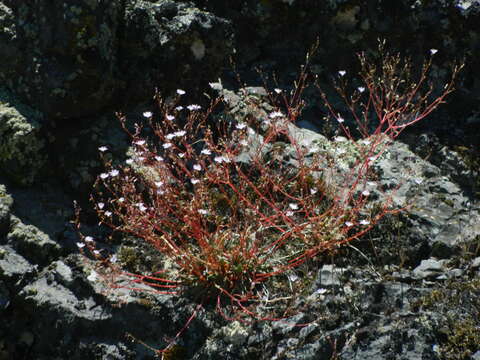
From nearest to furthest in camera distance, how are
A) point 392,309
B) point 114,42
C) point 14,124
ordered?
point 392,309 < point 14,124 < point 114,42

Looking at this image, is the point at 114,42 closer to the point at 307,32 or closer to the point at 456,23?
the point at 307,32

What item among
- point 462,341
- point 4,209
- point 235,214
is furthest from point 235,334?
point 4,209

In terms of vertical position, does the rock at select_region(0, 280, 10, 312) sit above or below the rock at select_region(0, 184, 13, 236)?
below

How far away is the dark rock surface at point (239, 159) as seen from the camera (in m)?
3.48

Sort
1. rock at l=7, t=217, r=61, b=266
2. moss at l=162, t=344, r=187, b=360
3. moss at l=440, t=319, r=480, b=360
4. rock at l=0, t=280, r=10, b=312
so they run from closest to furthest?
moss at l=440, t=319, r=480, b=360
moss at l=162, t=344, r=187, b=360
rock at l=0, t=280, r=10, b=312
rock at l=7, t=217, r=61, b=266

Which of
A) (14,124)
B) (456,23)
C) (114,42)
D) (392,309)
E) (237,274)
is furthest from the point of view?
(456,23)

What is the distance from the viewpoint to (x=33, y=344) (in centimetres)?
359

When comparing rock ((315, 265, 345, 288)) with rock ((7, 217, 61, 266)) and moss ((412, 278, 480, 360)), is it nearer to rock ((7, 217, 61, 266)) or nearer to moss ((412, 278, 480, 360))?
moss ((412, 278, 480, 360))

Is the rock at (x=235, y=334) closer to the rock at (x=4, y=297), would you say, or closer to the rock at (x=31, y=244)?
the rock at (x=31, y=244)

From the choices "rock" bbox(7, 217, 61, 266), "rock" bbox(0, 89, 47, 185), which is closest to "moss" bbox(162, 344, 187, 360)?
"rock" bbox(7, 217, 61, 266)

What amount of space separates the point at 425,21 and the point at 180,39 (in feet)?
8.49

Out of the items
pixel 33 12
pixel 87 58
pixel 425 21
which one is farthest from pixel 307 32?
pixel 33 12

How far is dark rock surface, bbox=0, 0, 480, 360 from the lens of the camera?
3479 millimetres

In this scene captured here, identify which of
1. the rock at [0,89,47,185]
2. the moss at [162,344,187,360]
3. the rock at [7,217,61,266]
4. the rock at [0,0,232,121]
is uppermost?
the rock at [0,0,232,121]
